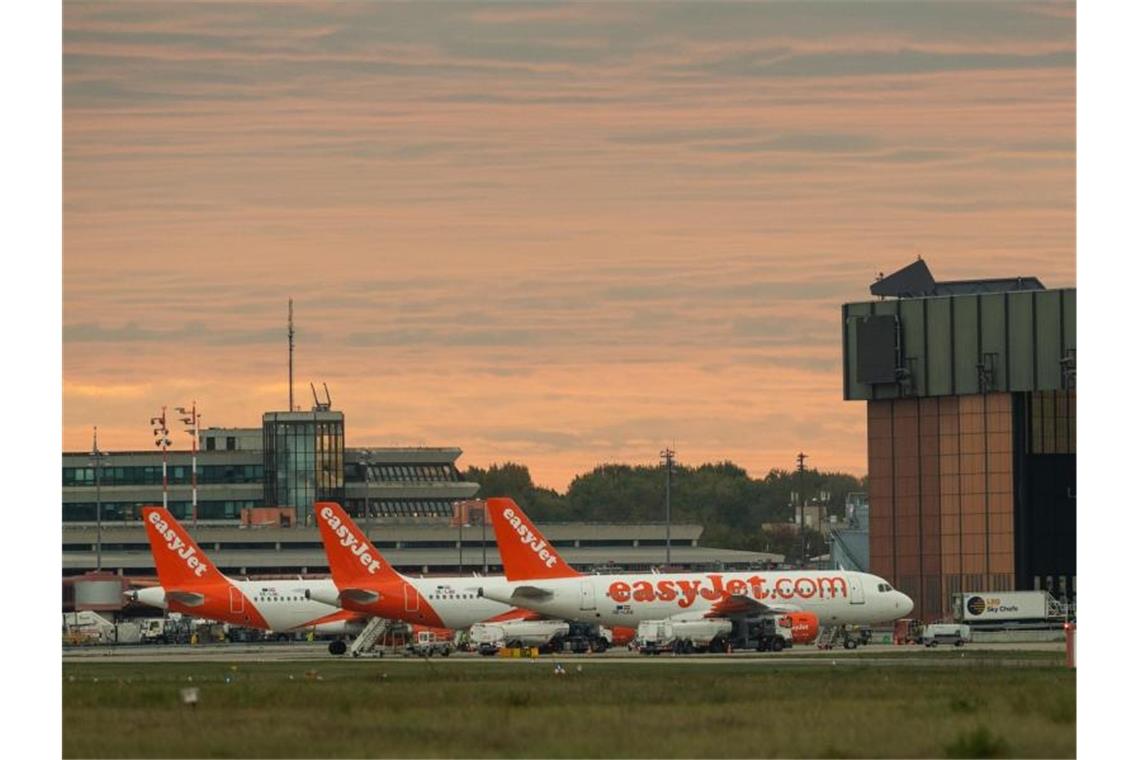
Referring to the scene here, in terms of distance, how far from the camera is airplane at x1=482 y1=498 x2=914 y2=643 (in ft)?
373

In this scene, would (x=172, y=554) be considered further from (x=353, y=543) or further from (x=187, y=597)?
(x=353, y=543)

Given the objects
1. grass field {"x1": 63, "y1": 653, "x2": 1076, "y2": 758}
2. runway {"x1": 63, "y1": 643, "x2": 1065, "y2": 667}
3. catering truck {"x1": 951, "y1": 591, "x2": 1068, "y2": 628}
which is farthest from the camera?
catering truck {"x1": 951, "y1": 591, "x2": 1068, "y2": 628}

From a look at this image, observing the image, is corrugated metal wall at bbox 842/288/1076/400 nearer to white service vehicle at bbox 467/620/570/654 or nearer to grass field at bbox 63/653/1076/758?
white service vehicle at bbox 467/620/570/654

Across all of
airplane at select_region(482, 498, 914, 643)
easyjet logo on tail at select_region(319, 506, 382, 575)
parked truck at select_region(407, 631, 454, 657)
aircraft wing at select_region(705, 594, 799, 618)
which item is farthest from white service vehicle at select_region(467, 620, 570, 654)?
easyjet logo on tail at select_region(319, 506, 382, 575)

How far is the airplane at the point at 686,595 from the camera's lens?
113812mm

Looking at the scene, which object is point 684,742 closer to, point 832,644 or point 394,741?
point 394,741

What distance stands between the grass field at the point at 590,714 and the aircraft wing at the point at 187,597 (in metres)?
38.4

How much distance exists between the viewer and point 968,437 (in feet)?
458

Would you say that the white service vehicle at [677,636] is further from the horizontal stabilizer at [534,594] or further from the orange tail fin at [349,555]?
the orange tail fin at [349,555]

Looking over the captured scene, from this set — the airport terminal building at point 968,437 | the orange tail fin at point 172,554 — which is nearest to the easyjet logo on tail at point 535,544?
the orange tail fin at point 172,554

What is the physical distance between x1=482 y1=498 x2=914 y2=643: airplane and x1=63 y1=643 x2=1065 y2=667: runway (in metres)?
2.04

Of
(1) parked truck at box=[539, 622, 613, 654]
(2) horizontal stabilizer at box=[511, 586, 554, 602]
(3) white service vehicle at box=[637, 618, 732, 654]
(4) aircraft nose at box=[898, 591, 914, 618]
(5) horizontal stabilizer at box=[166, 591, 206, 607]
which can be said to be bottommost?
(1) parked truck at box=[539, 622, 613, 654]

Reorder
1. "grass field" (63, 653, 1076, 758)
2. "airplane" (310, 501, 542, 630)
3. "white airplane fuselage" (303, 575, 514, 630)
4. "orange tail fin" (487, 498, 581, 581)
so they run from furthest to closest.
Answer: "white airplane fuselage" (303, 575, 514, 630), "airplane" (310, 501, 542, 630), "orange tail fin" (487, 498, 581, 581), "grass field" (63, 653, 1076, 758)

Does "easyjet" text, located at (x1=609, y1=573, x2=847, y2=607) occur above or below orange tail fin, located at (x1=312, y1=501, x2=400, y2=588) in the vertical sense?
below
